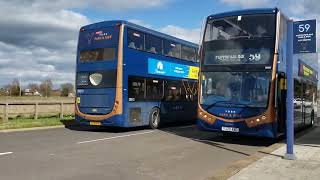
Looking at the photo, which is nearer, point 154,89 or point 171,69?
point 154,89

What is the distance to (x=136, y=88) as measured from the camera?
1997 cm

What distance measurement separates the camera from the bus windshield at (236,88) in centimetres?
1470

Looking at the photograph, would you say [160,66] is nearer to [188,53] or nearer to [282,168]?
[188,53]

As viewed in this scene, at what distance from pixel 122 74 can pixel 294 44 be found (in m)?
8.70

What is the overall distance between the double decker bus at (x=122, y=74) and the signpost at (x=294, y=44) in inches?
340

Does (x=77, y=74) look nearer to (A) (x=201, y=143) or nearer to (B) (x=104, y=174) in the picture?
(A) (x=201, y=143)

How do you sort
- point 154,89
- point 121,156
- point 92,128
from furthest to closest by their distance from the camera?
point 92,128 < point 154,89 < point 121,156

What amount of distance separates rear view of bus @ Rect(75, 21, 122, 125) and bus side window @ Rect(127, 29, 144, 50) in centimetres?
60

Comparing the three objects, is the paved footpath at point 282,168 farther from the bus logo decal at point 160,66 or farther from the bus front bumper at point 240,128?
the bus logo decal at point 160,66

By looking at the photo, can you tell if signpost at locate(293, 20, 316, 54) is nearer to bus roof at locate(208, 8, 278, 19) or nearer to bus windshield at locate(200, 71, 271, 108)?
bus windshield at locate(200, 71, 271, 108)

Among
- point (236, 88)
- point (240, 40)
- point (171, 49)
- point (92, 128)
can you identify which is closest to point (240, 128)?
point (236, 88)

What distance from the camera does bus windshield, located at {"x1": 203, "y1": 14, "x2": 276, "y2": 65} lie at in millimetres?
14781

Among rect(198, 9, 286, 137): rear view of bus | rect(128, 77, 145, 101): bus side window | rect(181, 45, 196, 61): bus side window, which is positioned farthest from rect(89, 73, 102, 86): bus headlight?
rect(181, 45, 196, 61): bus side window

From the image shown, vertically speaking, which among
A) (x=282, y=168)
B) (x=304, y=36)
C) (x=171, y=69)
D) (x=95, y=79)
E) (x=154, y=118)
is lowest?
(x=282, y=168)
